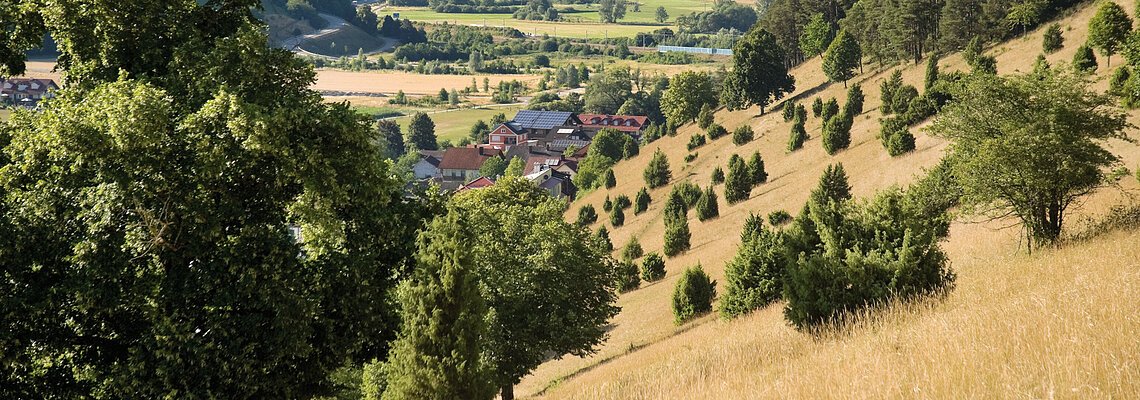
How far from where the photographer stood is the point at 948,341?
31.1 feet

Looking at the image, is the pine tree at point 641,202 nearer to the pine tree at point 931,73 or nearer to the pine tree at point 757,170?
the pine tree at point 757,170

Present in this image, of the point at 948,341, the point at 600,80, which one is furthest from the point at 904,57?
the point at 600,80

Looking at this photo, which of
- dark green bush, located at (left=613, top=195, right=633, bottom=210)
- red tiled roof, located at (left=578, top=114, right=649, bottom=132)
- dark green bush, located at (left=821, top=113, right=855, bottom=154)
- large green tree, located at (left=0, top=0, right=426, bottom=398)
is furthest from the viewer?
red tiled roof, located at (left=578, top=114, right=649, bottom=132)

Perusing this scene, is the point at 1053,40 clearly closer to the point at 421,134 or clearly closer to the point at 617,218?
the point at 617,218

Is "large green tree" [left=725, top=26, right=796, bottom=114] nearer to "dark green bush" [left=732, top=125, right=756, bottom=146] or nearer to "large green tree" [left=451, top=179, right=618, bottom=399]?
"dark green bush" [left=732, top=125, right=756, bottom=146]

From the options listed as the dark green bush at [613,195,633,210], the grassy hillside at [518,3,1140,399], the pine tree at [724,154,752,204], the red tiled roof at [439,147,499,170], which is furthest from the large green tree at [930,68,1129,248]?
the red tiled roof at [439,147,499,170]

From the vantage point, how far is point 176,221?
12734 millimetres

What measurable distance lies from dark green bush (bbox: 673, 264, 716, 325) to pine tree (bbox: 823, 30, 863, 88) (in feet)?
155

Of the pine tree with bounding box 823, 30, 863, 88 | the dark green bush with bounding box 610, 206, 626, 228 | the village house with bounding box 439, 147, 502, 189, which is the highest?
the pine tree with bounding box 823, 30, 863, 88

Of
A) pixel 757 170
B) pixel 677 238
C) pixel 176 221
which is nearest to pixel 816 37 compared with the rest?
pixel 757 170

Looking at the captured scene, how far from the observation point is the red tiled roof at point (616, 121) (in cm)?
14125

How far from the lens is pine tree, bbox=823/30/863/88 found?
74688 mm

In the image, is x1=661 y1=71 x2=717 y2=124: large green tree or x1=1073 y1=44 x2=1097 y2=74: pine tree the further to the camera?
x1=661 y1=71 x2=717 y2=124: large green tree

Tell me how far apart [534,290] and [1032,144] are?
14.0m
